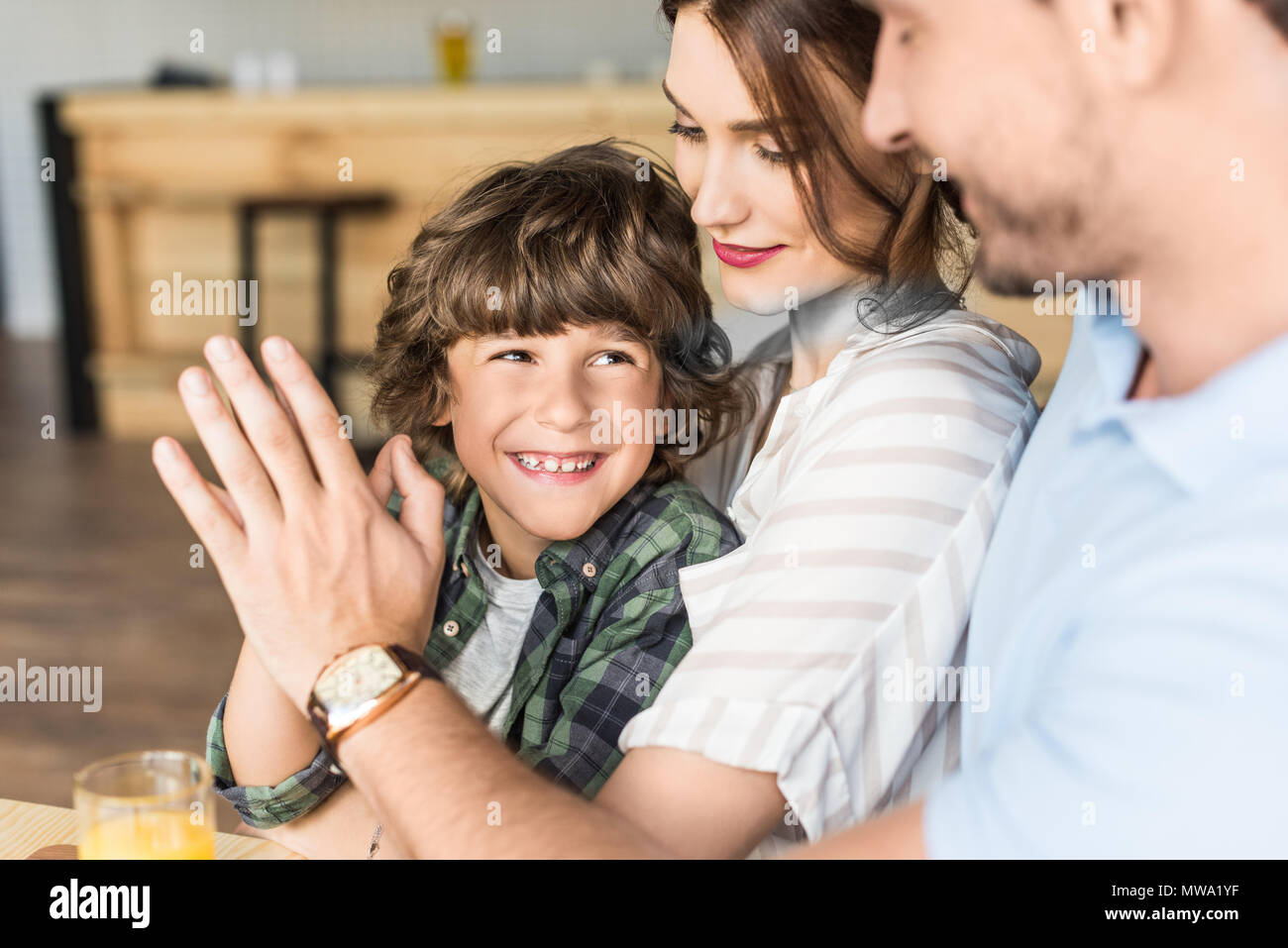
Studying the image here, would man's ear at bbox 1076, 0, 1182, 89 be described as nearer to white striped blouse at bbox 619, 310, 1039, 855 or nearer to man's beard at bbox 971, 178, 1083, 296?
man's beard at bbox 971, 178, 1083, 296

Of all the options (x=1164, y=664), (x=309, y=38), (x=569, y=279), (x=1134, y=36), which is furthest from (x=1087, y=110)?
(x=309, y=38)

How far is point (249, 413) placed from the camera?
819mm

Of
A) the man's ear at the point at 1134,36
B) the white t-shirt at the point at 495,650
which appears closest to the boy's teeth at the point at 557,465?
the white t-shirt at the point at 495,650

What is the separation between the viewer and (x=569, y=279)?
3.74ft

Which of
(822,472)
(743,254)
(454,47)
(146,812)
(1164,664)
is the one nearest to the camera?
(1164,664)

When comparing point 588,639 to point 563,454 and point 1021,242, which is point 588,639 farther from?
point 1021,242

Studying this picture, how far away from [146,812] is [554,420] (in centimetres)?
51

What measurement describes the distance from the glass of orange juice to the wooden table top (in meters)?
0.10

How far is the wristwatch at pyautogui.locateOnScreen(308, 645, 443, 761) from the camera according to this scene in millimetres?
778

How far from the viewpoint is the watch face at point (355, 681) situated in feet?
2.57

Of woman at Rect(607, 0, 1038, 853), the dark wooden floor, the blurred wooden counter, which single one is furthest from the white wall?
woman at Rect(607, 0, 1038, 853)

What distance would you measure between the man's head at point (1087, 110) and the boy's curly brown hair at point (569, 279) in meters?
0.41

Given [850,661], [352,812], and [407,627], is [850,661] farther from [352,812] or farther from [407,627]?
[352,812]

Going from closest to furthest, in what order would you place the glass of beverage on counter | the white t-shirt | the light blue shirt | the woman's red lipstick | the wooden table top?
1. the light blue shirt
2. the wooden table top
3. the woman's red lipstick
4. the white t-shirt
5. the glass of beverage on counter
